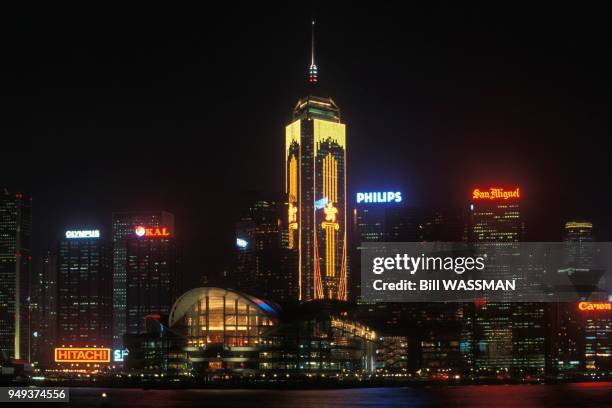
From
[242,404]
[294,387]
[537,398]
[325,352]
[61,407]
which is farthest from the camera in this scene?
[325,352]

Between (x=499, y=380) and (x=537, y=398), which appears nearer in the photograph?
(x=537, y=398)

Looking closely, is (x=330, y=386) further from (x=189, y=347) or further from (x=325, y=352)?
(x=189, y=347)

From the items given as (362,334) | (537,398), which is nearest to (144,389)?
(362,334)

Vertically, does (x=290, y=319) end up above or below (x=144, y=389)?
above

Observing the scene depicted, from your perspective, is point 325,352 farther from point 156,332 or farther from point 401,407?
point 401,407

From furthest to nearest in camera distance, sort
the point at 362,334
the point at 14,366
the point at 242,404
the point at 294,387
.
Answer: the point at 14,366
the point at 362,334
the point at 294,387
the point at 242,404

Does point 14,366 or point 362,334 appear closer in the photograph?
point 362,334

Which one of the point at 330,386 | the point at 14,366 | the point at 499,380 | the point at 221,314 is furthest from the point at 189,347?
the point at 499,380

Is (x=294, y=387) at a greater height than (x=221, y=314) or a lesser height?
lesser

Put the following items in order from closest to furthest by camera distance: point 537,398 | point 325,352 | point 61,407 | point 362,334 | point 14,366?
1. point 61,407
2. point 537,398
3. point 325,352
4. point 362,334
5. point 14,366
